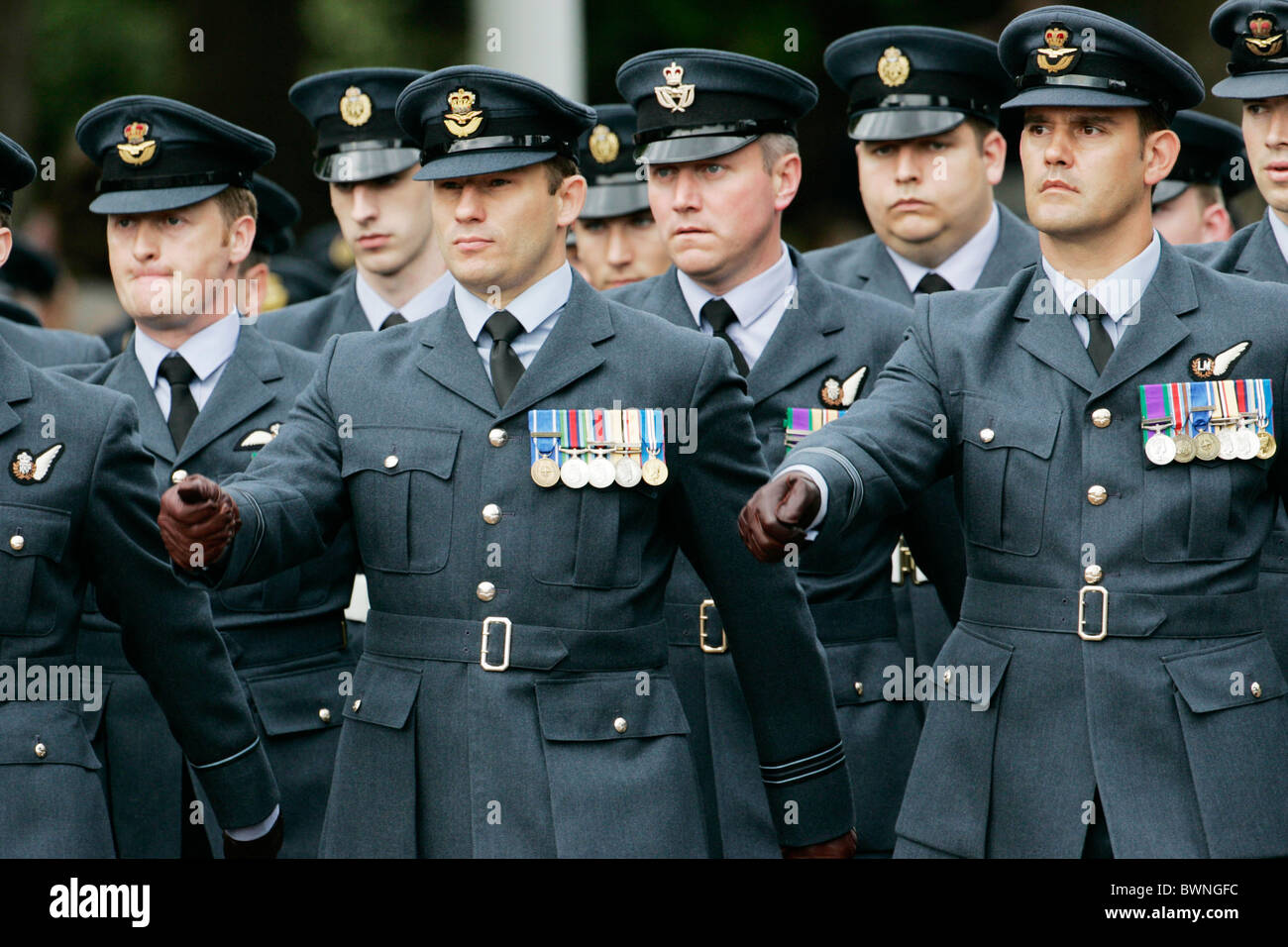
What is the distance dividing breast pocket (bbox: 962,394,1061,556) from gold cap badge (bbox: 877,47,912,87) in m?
2.55

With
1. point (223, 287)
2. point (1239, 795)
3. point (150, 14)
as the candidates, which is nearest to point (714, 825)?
point (1239, 795)

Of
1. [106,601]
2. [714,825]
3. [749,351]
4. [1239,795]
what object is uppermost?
[749,351]

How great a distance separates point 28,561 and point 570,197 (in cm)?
152

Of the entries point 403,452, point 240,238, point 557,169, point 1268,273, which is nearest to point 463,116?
point 557,169

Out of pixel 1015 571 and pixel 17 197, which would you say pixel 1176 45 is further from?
pixel 1015 571

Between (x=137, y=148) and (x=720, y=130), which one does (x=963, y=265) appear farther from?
(x=137, y=148)

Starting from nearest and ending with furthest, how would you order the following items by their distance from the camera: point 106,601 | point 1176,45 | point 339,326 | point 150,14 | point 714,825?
point 106,601
point 714,825
point 339,326
point 1176,45
point 150,14

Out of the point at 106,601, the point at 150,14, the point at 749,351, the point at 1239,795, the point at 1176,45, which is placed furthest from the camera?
the point at 150,14

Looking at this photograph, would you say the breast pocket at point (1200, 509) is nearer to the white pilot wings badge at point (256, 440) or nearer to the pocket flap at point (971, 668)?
the pocket flap at point (971, 668)

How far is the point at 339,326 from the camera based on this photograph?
727 cm

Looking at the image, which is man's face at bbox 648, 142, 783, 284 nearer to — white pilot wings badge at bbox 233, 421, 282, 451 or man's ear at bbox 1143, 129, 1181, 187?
white pilot wings badge at bbox 233, 421, 282, 451

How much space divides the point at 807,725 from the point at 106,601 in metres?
1.68

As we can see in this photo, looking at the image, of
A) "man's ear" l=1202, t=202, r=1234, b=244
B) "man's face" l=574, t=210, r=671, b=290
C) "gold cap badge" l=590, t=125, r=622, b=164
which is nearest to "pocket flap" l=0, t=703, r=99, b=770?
"man's face" l=574, t=210, r=671, b=290
